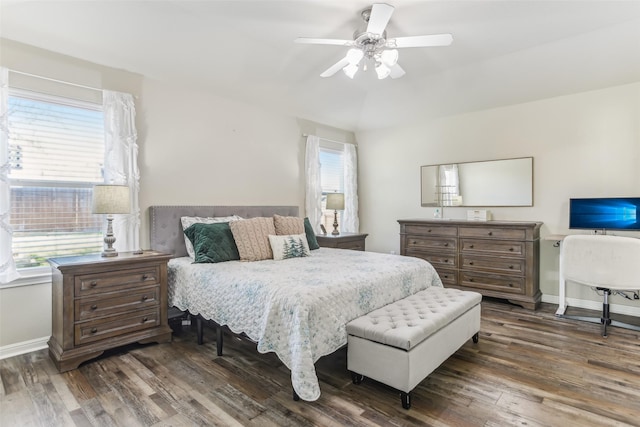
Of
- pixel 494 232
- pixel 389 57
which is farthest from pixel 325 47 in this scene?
pixel 494 232

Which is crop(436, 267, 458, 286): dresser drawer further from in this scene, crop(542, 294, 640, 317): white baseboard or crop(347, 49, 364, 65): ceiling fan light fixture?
crop(347, 49, 364, 65): ceiling fan light fixture

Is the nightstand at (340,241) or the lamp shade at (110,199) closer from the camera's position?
the lamp shade at (110,199)

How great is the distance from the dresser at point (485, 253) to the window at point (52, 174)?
3.88 metres

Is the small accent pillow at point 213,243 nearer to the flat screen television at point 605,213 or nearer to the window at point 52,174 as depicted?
the window at point 52,174

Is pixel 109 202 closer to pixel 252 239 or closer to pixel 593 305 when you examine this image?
pixel 252 239

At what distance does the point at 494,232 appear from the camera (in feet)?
13.6

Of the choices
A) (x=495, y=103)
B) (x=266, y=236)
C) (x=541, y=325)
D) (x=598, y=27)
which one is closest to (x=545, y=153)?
(x=495, y=103)

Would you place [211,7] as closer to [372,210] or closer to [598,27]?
[598,27]

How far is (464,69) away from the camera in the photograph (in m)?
4.05

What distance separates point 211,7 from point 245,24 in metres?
0.34

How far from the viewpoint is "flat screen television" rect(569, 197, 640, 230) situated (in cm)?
354

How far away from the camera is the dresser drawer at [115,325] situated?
2576 millimetres

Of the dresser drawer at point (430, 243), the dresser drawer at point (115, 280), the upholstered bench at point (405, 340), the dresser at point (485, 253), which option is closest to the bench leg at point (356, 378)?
the upholstered bench at point (405, 340)

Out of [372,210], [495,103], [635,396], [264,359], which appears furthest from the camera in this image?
[372,210]
